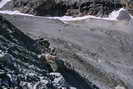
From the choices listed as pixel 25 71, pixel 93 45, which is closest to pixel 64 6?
pixel 93 45

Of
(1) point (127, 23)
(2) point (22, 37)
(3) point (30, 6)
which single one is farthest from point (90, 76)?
(3) point (30, 6)

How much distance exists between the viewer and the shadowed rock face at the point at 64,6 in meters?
19.5

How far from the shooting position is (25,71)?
316 inches

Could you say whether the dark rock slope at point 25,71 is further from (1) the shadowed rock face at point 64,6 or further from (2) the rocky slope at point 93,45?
(1) the shadowed rock face at point 64,6

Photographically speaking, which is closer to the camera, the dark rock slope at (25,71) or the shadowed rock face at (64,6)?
the dark rock slope at (25,71)

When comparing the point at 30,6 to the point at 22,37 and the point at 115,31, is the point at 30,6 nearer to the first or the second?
the point at 115,31

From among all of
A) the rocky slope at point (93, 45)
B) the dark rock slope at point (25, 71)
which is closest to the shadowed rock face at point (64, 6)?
the rocky slope at point (93, 45)

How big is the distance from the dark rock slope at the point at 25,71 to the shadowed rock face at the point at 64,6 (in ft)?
28.9

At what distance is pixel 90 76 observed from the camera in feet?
34.3

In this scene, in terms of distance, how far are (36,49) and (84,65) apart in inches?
75.4

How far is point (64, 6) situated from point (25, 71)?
12890mm

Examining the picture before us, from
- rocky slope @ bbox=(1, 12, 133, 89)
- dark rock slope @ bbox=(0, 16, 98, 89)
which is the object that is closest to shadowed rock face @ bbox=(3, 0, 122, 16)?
rocky slope @ bbox=(1, 12, 133, 89)

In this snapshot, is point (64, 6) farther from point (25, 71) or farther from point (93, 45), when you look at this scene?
point (25, 71)

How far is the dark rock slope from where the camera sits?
735 cm
